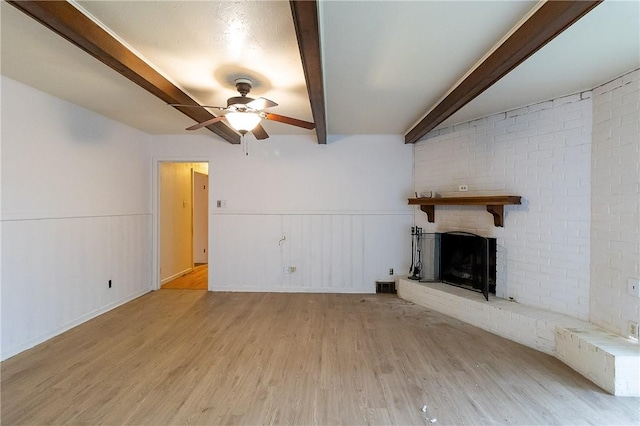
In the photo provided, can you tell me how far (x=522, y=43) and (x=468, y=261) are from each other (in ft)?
8.74

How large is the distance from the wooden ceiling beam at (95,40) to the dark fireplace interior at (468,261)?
3.68 meters

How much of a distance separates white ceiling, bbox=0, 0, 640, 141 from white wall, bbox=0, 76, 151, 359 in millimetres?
343

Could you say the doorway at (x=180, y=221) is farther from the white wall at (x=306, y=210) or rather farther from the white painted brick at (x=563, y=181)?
the white painted brick at (x=563, y=181)

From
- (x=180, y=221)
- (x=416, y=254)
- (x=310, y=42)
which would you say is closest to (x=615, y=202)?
(x=416, y=254)

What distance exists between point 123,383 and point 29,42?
254 cm

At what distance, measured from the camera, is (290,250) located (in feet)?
15.3

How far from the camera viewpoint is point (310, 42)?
1798 millimetres

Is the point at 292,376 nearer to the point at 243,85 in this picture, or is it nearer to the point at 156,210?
the point at 243,85

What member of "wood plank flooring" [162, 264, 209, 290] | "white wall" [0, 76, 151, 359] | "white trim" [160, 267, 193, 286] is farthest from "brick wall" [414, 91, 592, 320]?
"white trim" [160, 267, 193, 286]

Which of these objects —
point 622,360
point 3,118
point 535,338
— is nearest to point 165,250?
point 3,118

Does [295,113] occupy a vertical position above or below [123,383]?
above

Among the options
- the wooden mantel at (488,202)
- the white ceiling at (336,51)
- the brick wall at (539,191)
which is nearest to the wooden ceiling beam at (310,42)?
the white ceiling at (336,51)

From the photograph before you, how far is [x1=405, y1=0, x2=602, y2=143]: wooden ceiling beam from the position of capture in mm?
1549

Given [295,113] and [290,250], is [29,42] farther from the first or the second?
[290,250]
